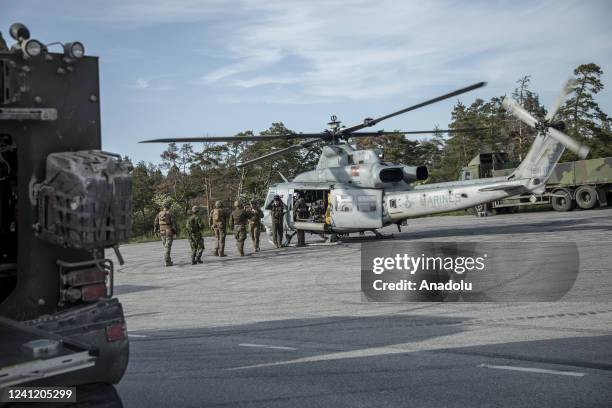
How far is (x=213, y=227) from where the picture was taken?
20203 millimetres

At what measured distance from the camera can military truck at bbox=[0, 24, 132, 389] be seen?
13.1ft

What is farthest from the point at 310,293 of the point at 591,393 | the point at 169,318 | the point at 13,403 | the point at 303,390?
the point at 13,403

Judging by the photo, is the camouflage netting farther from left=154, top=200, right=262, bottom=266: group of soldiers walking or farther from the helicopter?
the helicopter

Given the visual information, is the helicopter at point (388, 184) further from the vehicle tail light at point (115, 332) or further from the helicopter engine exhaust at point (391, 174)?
the vehicle tail light at point (115, 332)

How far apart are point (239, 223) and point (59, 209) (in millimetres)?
16301

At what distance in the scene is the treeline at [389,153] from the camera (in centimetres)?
5178

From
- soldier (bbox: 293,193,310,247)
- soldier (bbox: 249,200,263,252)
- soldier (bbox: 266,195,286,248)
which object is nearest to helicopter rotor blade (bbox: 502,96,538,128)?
soldier (bbox: 293,193,310,247)

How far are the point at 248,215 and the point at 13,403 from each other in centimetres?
1695

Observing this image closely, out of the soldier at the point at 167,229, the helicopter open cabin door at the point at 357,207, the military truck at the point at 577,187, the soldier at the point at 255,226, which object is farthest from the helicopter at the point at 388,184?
the military truck at the point at 577,187

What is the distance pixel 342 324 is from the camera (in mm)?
8547

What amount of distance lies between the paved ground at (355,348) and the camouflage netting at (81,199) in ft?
5.87

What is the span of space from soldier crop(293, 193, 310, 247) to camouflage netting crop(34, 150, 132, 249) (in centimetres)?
1775

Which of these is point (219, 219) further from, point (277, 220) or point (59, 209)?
point (59, 209)

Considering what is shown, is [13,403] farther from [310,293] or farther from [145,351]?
[310,293]
